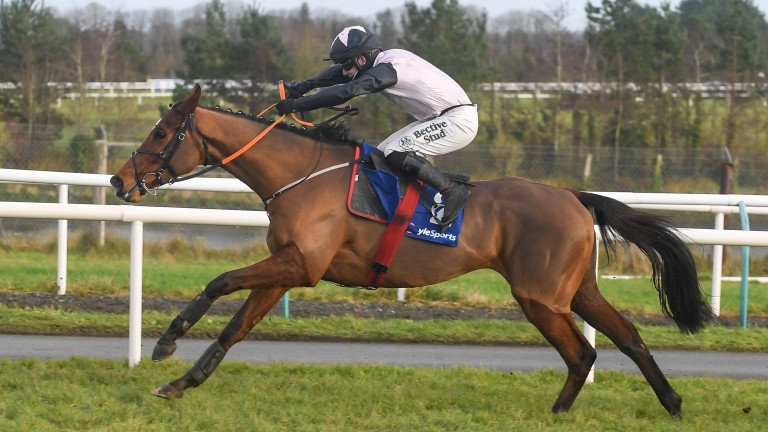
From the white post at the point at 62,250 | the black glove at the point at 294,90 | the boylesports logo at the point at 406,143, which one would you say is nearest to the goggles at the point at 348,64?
the black glove at the point at 294,90

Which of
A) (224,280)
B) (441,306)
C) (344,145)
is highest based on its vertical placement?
(344,145)

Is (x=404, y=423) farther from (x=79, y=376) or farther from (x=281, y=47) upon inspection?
(x=281, y=47)

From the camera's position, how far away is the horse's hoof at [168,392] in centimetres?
586

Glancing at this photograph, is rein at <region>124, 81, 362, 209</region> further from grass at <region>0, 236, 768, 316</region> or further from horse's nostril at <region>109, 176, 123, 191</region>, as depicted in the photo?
grass at <region>0, 236, 768, 316</region>

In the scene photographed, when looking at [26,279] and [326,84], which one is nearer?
[326,84]

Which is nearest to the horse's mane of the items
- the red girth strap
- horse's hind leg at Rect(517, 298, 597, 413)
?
the red girth strap

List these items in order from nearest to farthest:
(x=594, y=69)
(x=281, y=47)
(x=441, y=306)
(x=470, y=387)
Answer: (x=470, y=387), (x=441, y=306), (x=281, y=47), (x=594, y=69)

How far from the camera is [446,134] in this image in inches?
258

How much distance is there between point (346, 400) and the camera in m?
6.17

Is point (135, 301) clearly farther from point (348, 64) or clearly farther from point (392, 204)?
point (348, 64)

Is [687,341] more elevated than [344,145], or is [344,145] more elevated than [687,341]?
[344,145]

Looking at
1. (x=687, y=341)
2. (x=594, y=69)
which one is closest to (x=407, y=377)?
(x=687, y=341)

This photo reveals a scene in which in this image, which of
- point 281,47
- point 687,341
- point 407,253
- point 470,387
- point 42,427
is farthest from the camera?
point 281,47

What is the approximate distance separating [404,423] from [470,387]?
3.52ft
